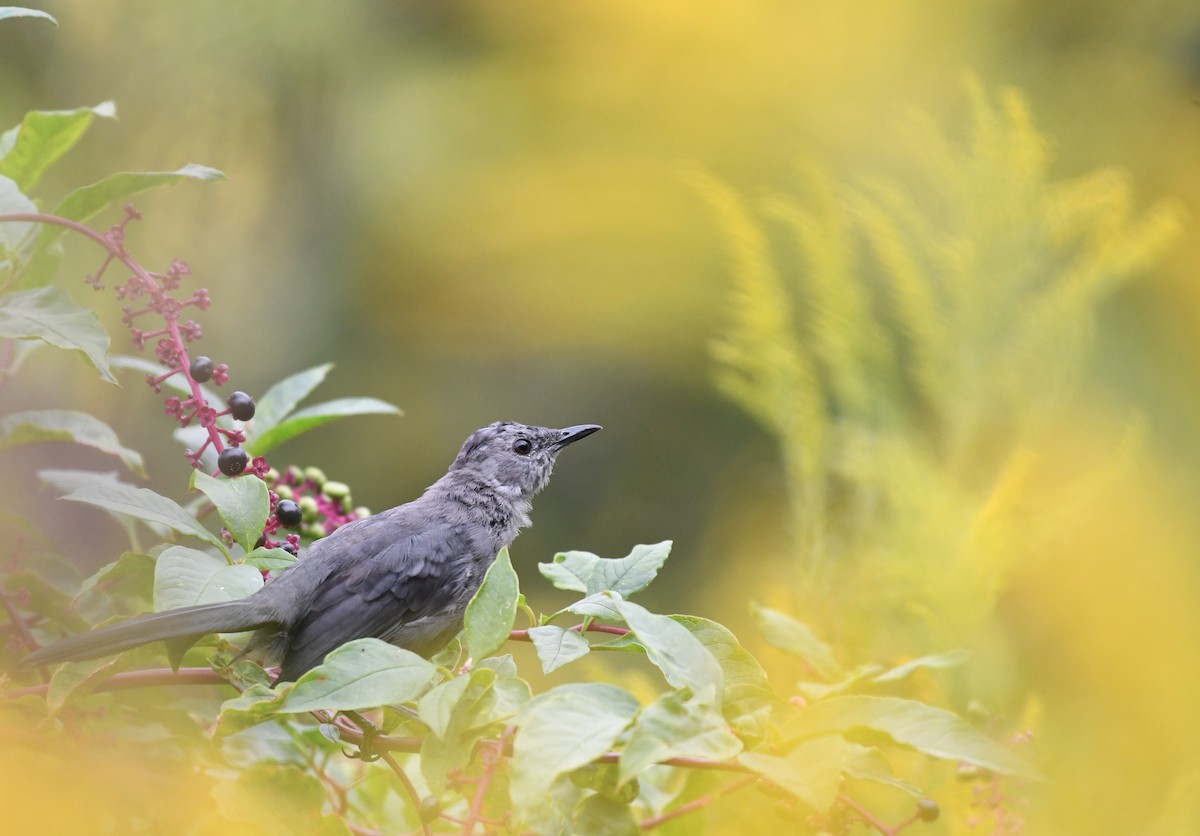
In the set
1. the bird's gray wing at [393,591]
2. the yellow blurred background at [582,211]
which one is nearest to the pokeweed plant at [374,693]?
the bird's gray wing at [393,591]

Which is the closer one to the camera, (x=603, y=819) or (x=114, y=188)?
(x=603, y=819)

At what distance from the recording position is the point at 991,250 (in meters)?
1.83

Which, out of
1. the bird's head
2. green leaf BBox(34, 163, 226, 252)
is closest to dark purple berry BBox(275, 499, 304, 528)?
green leaf BBox(34, 163, 226, 252)

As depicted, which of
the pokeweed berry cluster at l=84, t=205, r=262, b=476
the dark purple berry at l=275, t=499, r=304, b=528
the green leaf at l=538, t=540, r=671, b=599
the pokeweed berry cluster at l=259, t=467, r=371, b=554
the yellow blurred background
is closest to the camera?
the green leaf at l=538, t=540, r=671, b=599

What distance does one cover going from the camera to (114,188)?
58.9 inches

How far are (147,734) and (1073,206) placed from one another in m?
1.69

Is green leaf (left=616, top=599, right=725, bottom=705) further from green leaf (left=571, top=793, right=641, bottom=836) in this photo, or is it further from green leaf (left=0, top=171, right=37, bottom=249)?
green leaf (left=0, top=171, right=37, bottom=249)

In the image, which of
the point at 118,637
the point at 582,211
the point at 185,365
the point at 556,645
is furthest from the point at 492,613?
the point at 582,211

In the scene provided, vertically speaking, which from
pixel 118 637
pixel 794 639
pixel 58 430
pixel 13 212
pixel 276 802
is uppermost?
pixel 13 212

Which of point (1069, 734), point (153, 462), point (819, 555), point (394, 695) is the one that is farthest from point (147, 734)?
point (153, 462)

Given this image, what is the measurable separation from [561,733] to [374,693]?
198mm

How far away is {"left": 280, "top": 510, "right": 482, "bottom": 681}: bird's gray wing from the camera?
184 centimetres

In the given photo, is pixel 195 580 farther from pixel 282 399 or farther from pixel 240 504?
pixel 282 399

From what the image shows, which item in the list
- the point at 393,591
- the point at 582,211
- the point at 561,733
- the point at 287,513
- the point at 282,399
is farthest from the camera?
the point at 582,211
